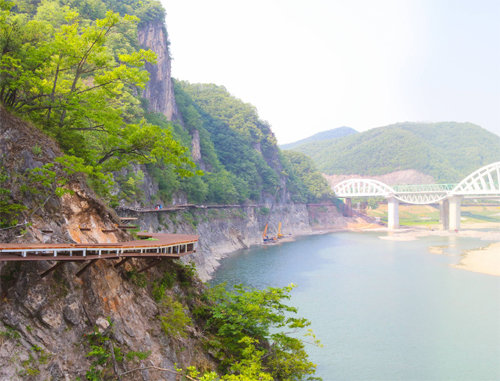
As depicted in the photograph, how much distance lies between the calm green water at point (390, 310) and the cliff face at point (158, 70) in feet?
101

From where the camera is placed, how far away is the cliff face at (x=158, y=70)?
70.6m

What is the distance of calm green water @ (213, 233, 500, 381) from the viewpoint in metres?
24.8

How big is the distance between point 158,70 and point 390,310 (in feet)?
185

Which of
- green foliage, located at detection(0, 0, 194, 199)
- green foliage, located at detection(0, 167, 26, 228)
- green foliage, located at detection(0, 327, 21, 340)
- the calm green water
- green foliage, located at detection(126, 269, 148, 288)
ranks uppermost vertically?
green foliage, located at detection(0, 0, 194, 199)

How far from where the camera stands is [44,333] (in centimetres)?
1032

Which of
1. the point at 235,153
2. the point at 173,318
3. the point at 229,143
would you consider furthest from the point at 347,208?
the point at 173,318

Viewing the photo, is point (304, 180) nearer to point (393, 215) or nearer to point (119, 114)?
point (393, 215)

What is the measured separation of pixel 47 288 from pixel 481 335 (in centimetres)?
3026

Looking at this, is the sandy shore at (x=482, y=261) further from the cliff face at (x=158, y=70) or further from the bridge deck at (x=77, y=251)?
the cliff face at (x=158, y=70)

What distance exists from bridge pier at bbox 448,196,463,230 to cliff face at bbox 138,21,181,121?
86147mm

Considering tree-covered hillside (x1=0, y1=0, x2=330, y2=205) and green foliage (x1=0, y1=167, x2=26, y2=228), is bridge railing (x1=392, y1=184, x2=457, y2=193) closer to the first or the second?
tree-covered hillside (x1=0, y1=0, x2=330, y2=205)

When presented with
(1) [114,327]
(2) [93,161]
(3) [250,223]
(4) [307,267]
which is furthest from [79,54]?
(3) [250,223]

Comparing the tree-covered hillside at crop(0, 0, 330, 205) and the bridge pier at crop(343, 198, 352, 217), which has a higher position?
the tree-covered hillside at crop(0, 0, 330, 205)

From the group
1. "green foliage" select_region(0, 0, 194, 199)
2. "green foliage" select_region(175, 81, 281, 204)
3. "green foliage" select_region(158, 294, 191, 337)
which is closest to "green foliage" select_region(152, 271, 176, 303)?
"green foliage" select_region(158, 294, 191, 337)
